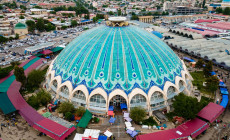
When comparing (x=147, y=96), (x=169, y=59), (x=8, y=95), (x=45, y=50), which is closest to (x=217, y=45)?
(x=169, y=59)

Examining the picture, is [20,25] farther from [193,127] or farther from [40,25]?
[193,127]

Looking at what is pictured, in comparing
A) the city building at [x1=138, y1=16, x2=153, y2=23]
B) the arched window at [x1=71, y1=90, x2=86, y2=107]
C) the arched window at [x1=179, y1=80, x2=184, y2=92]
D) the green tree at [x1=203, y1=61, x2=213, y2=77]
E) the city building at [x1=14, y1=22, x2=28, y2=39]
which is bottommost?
the arched window at [x1=71, y1=90, x2=86, y2=107]

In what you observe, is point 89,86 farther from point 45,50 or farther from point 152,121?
point 45,50

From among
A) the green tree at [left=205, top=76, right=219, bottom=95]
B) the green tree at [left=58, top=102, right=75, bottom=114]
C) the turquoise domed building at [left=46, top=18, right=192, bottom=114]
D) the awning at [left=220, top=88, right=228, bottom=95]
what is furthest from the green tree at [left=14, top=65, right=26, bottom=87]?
the awning at [left=220, top=88, right=228, bottom=95]

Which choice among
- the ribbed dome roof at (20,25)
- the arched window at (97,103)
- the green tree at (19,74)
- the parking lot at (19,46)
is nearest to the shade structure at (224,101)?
the arched window at (97,103)

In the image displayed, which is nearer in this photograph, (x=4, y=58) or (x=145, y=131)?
(x=145, y=131)

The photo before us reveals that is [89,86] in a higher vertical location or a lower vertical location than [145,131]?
higher

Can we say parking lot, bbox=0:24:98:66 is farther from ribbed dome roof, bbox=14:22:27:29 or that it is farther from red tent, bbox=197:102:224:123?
red tent, bbox=197:102:224:123

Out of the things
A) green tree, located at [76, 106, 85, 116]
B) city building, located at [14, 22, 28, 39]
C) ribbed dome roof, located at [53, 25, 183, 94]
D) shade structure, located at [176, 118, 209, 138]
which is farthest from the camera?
city building, located at [14, 22, 28, 39]
